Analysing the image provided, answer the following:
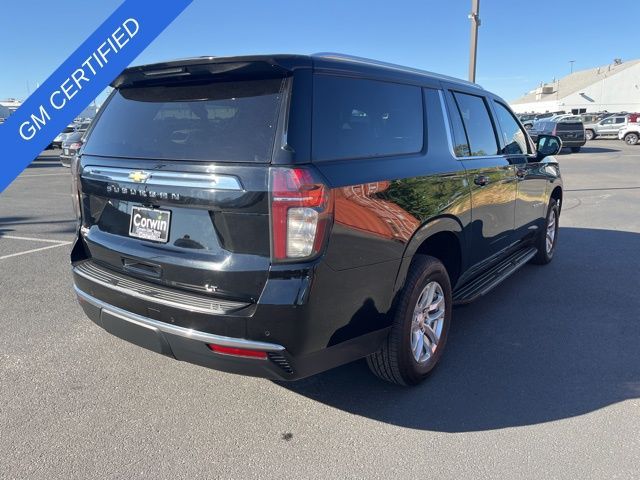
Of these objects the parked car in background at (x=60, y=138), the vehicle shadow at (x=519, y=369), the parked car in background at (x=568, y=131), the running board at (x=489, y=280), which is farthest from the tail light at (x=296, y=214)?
the parked car in background at (x=60, y=138)

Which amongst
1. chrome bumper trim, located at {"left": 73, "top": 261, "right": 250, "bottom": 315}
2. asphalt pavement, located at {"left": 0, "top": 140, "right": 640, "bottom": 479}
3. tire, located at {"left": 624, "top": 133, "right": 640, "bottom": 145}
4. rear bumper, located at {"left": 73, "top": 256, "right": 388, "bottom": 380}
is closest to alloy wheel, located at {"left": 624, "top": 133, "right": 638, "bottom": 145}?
tire, located at {"left": 624, "top": 133, "right": 640, "bottom": 145}

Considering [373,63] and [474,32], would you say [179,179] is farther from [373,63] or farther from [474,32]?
[474,32]

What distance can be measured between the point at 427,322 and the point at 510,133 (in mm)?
2489

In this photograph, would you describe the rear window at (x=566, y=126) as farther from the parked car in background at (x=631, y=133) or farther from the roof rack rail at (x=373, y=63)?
the roof rack rail at (x=373, y=63)

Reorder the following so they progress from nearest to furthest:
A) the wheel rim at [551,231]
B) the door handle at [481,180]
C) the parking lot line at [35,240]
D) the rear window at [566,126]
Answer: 1. the door handle at [481,180]
2. the wheel rim at [551,231]
3. the parking lot line at [35,240]
4. the rear window at [566,126]

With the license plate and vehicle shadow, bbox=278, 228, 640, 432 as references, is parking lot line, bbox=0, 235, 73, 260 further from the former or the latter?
vehicle shadow, bbox=278, 228, 640, 432

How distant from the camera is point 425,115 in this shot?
11.3 ft

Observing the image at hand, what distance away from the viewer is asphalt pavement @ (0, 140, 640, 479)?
2549mm

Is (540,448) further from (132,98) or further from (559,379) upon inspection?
(132,98)

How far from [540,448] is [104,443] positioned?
7.48 feet

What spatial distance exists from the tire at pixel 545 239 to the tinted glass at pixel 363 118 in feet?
10.2

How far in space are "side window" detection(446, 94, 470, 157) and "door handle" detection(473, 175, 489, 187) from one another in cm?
19

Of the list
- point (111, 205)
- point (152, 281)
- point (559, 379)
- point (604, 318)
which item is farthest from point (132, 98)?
point (604, 318)

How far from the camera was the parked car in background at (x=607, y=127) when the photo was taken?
35531 millimetres
